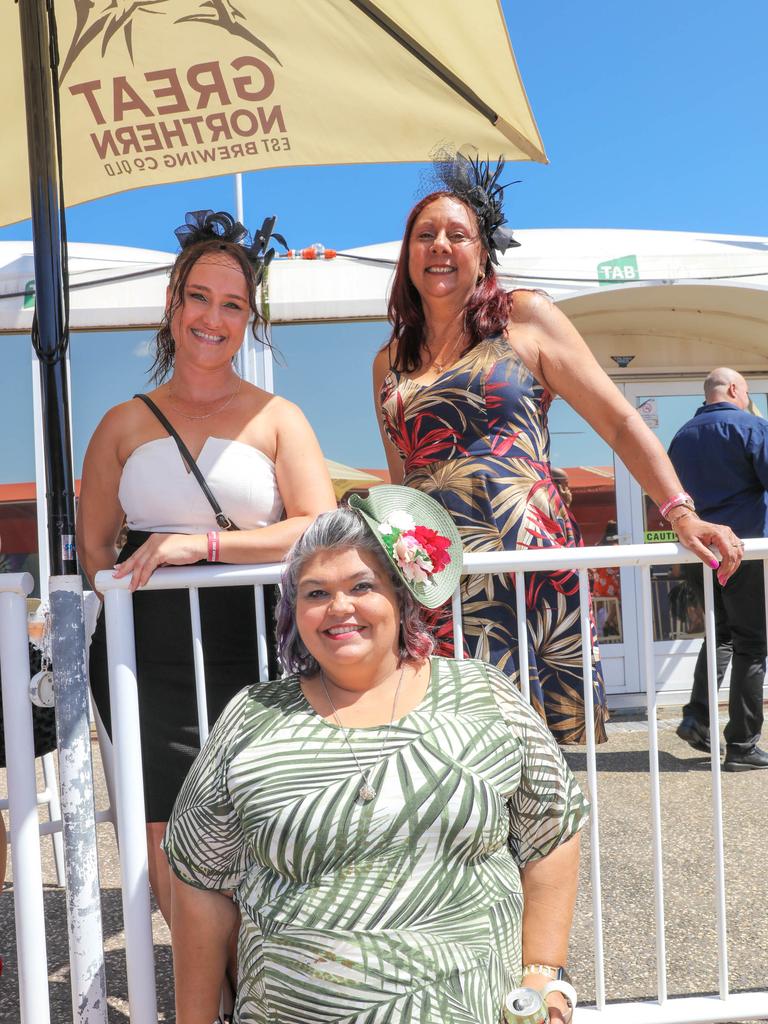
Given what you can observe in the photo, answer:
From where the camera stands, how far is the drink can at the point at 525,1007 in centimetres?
167

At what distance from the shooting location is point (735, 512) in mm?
5125

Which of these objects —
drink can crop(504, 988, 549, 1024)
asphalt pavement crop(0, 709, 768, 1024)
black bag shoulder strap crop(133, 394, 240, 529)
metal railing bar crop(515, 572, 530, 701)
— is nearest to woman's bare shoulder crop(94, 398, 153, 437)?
black bag shoulder strap crop(133, 394, 240, 529)

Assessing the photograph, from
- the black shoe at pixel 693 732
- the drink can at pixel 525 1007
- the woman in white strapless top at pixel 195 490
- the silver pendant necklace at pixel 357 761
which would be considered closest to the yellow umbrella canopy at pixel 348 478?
the black shoe at pixel 693 732

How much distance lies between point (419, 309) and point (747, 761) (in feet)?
11.8

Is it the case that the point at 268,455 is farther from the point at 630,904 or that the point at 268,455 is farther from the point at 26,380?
the point at 26,380

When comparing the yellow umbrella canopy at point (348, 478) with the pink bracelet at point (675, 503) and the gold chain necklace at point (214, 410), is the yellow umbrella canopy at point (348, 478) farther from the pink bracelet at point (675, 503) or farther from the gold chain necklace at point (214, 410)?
the pink bracelet at point (675, 503)

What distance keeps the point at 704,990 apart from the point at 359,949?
1.50 meters

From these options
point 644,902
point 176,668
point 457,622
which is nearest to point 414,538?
point 457,622

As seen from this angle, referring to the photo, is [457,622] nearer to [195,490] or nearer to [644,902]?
[195,490]

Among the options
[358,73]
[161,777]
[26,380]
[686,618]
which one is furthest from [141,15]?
[686,618]

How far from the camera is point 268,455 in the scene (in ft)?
7.40

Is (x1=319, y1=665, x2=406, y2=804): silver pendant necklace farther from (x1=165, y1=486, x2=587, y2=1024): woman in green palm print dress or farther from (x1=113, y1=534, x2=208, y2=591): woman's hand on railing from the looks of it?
(x1=113, y1=534, x2=208, y2=591): woman's hand on railing

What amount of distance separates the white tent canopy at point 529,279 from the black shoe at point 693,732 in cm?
259

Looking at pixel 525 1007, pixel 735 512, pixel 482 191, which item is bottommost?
pixel 525 1007
